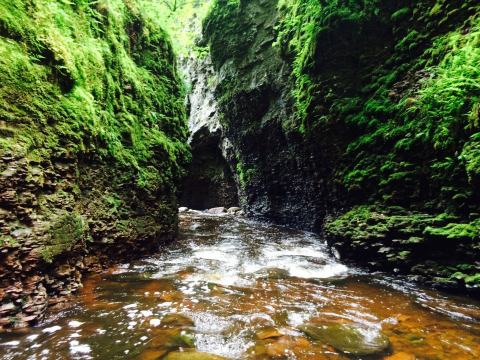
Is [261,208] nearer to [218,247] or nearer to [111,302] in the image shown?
[218,247]

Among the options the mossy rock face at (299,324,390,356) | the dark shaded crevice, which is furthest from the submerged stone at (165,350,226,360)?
the dark shaded crevice

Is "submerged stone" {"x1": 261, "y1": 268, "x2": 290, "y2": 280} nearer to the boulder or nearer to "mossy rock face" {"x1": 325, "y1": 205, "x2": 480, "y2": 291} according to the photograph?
"mossy rock face" {"x1": 325, "y1": 205, "x2": 480, "y2": 291}

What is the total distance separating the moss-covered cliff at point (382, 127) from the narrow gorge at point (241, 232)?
0.03 meters

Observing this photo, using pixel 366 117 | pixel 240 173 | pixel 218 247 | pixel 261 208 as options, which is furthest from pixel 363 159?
pixel 240 173

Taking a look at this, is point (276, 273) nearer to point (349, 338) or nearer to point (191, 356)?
point (349, 338)

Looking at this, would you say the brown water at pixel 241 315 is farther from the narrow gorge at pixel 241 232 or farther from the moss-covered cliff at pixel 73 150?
the moss-covered cliff at pixel 73 150

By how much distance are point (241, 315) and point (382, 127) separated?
4761 mm

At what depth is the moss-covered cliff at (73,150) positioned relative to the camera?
10.2 feet

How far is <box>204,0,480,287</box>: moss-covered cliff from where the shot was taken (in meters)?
4.50

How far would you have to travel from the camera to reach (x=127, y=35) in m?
7.12

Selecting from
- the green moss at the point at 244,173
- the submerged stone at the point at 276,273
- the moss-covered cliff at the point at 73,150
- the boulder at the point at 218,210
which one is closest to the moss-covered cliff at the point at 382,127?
the submerged stone at the point at 276,273

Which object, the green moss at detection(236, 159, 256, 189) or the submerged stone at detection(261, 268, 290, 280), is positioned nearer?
the submerged stone at detection(261, 268, 290, 280)

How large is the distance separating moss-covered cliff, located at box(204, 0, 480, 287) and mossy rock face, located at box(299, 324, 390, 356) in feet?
6.67

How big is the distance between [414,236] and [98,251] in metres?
4.94
